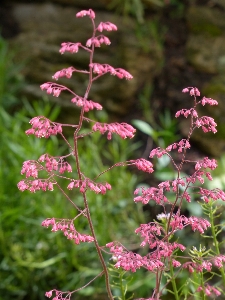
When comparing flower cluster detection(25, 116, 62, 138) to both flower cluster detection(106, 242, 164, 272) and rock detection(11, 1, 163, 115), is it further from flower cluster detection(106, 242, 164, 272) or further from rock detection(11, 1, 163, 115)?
rock detection(11, 1, 163, 115)

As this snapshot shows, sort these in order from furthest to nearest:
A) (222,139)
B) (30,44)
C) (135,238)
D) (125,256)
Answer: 1. (30,44)
2. (222,139)
3. (135,238)
4. (125,256)

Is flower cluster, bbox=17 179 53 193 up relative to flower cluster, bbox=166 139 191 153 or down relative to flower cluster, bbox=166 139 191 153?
down

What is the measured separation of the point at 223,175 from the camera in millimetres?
2301

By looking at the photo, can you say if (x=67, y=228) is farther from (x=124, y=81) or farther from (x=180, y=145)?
(x=124, y=81)

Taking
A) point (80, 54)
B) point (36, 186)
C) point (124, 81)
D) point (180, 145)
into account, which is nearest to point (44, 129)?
point (36, 186)

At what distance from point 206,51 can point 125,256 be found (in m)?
2.42

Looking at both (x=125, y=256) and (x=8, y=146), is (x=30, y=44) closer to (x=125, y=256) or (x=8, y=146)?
(x=8, y=146)

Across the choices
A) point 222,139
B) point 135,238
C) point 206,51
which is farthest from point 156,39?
point 135,238

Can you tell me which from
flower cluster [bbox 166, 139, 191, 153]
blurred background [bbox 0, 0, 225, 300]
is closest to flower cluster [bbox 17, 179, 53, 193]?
flower cluster [bbox 166, 139, 191, 153]

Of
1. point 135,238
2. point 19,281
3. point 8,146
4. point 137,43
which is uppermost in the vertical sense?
point 137,43

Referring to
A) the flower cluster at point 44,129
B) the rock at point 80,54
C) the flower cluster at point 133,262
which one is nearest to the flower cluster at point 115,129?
the flower cluster at point 44,129

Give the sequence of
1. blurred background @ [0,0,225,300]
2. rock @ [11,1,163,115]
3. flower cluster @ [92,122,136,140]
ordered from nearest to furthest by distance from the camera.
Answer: flower cluster @ [92,122,136,140] → blurred background @ [0,0,225,300] → rock @ [11,1,163,115]

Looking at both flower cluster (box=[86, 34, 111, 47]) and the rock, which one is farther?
the rock

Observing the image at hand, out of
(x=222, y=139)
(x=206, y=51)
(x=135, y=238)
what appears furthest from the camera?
(x=206, y=51)
